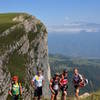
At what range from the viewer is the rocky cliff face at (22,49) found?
138 meters

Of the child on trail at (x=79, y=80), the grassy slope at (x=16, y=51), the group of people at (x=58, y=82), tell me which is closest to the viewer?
the group of people at (x=58, y=82)

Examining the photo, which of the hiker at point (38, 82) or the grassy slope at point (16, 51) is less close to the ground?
the hiker at point (38, 82)

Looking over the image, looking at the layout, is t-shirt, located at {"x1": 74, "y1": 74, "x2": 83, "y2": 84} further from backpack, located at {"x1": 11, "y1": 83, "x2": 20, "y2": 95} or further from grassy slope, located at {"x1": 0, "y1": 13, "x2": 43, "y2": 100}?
grassy slope, located at {"x1": 0, "y1": 13, "x2": 43, "y2": 100}

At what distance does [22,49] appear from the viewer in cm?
15488

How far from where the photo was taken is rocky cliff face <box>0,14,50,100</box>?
454ft

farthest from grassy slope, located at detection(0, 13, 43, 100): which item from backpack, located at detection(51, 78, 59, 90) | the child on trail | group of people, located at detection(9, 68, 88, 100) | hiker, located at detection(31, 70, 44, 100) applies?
backpack, located at detection(51, 78, 59, 90)

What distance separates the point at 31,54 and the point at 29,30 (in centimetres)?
1222

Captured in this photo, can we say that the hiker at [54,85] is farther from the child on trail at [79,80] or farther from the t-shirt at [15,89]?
the t-shirt at [15,89]

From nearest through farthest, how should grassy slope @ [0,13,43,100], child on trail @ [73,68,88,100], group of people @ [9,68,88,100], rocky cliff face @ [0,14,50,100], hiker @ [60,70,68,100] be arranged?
group of people @ [9,68,88,100]
hiker @ [60,70,68,100]
child on trail @ [73,68,88,100]
rocky cliff face @ [0,14,50,100]
grassy slope @ [0,13,43,100]

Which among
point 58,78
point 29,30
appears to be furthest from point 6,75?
point 58,78

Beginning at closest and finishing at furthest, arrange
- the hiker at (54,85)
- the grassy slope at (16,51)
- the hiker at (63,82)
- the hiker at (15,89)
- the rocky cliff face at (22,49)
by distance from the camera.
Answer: the hiker at (15,89), the hiker at (54,85), the hiker at (63,82), the rocky cliff face at (22,49), the grassy slope at (16,51)

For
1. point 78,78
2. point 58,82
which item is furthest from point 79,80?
point 58,82

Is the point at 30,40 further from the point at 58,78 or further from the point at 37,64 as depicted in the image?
the point at 58,78

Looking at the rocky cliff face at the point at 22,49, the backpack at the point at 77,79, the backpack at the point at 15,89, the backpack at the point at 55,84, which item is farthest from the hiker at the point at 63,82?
the rocky cliff face at the point at 22,49
